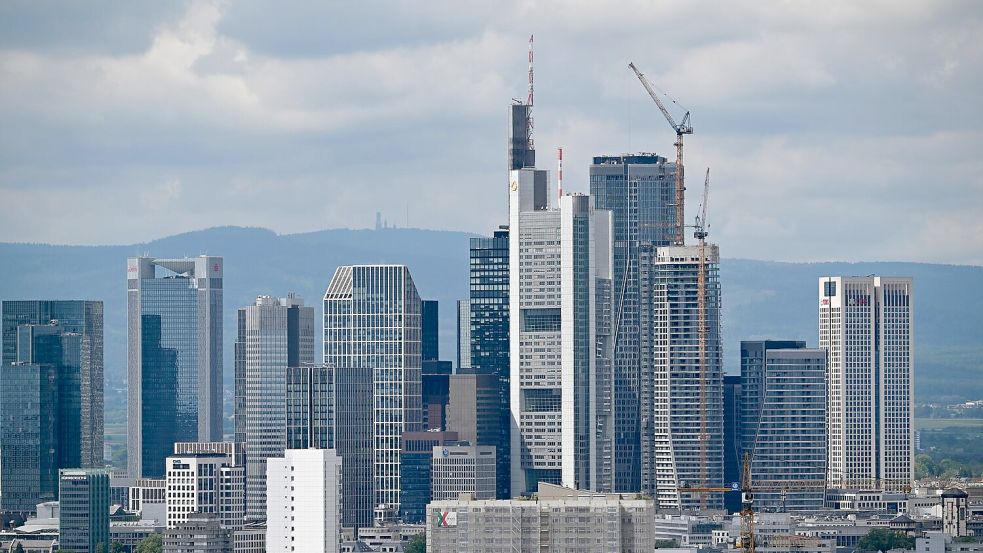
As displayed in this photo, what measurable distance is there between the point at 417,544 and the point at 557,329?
31949 millimetres

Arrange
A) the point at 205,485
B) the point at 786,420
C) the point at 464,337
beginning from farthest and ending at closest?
the point at 464,337
the point at 786,420
the point at 205,485

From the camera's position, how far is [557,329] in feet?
595

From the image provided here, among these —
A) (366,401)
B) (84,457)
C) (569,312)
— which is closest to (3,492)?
(84,457)

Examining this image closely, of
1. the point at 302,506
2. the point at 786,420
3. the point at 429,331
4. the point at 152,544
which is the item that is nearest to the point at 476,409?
the point at 429,331

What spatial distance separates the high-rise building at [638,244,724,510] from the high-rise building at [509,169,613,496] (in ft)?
13.0

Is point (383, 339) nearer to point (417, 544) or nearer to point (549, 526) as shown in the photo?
point (417, 544)

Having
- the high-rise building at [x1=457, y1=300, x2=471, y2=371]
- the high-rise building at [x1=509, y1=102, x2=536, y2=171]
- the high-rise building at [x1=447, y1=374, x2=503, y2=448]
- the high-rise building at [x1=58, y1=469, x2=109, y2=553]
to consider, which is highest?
the high-rise building at [x1=509, y1=102, x2=536, y2=171]

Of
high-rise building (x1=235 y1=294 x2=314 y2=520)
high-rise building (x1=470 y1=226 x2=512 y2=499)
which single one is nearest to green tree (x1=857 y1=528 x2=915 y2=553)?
high-rise building (x1=470 y1=226 x2=512 y2=499)

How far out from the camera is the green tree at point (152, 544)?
512 feet

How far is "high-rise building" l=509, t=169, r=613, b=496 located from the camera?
180 m

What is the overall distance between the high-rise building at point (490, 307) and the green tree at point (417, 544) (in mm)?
29297

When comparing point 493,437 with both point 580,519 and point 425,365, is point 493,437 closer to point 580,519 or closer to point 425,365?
point 425,365

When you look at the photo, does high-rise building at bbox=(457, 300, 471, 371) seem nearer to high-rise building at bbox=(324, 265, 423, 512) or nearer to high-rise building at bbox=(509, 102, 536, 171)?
high-rise building at bbox=(324, 265, 423, 512)

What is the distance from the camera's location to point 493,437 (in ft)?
587
